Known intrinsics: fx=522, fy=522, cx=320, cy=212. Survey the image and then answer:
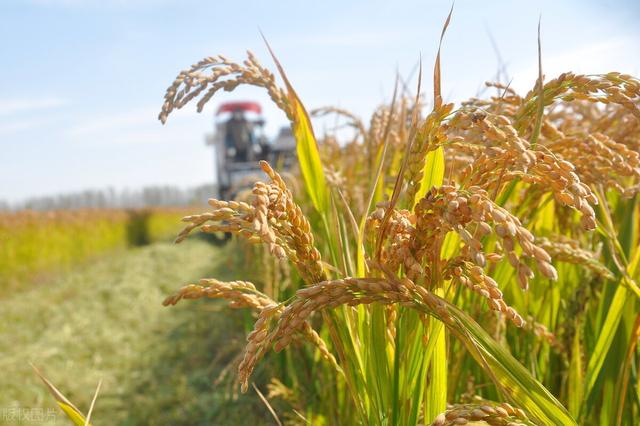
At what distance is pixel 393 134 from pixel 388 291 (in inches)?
45.3

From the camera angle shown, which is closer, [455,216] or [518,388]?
[455,216]

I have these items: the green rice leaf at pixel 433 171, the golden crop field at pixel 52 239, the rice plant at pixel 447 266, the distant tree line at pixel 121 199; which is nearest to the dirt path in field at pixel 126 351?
the golden crop field at pixel 52 239

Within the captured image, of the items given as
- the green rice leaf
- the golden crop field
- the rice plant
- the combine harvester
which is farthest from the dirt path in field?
the combine harvester

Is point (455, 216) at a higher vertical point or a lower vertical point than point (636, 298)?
higher

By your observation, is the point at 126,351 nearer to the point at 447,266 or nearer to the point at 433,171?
the point at 433,171

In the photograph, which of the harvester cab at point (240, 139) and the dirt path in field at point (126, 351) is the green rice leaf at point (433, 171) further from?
the harvester cab at point (240, 139)

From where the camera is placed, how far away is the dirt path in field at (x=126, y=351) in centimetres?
366

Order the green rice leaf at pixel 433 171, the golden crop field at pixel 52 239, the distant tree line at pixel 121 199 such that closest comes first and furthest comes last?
the green rice leaf at pixel 433 171 < the golden crop field at pixel 52 239 < the distant tree line at pixel 121 199

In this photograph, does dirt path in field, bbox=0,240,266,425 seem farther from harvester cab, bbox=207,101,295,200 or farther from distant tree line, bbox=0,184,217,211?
distant tree line, bbox=0,184,217,211

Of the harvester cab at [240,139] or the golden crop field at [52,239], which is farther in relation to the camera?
the harvester cab at [240,139]

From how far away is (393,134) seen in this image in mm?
1825

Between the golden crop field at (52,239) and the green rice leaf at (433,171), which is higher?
the green rice leaf at (433,171)

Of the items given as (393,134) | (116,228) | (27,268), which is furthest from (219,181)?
(393,134)

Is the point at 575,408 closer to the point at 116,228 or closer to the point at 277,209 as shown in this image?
the point at 277,209
